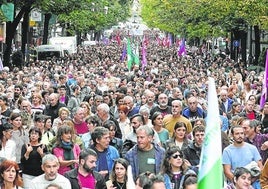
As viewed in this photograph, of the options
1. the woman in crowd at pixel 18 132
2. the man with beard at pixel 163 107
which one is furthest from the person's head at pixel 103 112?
the woman in crowd at pixel 18 132

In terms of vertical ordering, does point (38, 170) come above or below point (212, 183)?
below

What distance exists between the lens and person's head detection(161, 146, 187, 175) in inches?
335

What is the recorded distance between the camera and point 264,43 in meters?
52.1

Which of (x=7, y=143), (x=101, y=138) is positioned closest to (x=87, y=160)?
(x=101, y=138)

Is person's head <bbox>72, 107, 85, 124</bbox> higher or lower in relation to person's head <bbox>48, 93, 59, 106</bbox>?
lower

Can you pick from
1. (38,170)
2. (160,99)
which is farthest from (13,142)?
(160,99)

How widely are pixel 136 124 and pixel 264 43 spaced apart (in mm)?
41834

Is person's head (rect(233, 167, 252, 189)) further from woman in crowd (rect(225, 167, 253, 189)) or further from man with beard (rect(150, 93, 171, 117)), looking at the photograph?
man with beard (rect(150, 93, 171, 117))

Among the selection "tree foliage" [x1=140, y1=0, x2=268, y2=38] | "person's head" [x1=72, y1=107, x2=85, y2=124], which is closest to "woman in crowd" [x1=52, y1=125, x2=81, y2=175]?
"person's head" [x1=72, y1=107, x2=85, y2=124]

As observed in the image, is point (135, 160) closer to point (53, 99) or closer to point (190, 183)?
point (190, 183)

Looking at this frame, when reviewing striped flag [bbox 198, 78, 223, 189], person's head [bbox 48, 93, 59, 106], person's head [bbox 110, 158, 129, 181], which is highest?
striped flag [bbox 198, 78, 223, 189]

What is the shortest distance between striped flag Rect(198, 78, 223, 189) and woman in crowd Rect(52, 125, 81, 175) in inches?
192

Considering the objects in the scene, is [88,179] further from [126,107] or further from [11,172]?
[126,107]

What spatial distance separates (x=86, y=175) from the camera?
8.60 metres
